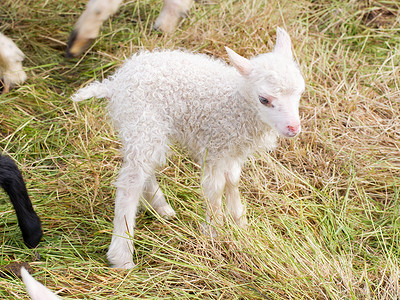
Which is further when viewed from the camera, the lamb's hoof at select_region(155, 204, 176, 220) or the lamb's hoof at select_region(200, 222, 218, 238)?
the lamb's hoof at select_region(155, 204, 176, 220)

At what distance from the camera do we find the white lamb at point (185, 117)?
294cm

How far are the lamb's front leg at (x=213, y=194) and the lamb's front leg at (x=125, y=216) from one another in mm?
370

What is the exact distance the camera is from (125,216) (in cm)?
304

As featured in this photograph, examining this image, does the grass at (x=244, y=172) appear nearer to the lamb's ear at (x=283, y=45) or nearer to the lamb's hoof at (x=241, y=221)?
the lamb's hoof at (x=241, y=221)

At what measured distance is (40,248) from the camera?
320 centimetres

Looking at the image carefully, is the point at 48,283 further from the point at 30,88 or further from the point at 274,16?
the point at 274,16

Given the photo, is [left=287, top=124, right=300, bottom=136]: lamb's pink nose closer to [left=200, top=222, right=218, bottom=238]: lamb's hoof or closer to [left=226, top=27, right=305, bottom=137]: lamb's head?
[left=226, top=27, right=305, bottom=137]: lamb's head

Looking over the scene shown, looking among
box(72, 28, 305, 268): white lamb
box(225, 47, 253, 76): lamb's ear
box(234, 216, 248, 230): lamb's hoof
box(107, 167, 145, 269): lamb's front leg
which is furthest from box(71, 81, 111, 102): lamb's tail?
box(234, 216, 248, 230): lamb's hoof

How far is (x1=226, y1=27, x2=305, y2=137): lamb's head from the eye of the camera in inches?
106

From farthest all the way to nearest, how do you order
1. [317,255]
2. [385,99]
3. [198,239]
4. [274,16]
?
[274,16] < [385,99] < [198,239] < [317,255]

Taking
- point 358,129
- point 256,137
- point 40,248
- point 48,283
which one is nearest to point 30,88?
point 40,248

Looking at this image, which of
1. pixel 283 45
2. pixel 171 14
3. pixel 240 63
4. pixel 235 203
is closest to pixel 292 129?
pixel 240 63

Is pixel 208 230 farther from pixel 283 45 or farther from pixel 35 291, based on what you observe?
pixel 35 291

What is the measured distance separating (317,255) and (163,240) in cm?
93
